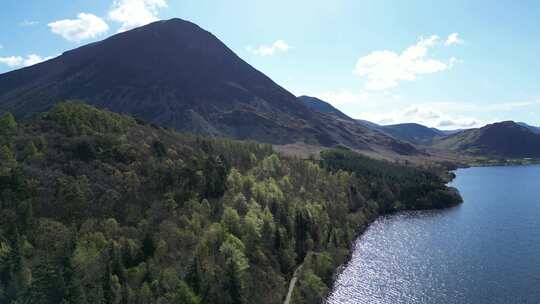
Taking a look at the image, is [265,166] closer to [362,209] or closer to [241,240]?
[362,209]

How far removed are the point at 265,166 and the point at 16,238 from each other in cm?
11394

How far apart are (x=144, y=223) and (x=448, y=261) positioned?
7847 centimetres

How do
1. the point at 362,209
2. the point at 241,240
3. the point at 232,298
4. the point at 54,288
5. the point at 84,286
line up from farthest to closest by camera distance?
1. the point at 362,209
2. the point at 241,240
3. the point at 232,298
4. the point at 84,286
5. the point at 54,288

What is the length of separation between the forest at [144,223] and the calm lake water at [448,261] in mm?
7273

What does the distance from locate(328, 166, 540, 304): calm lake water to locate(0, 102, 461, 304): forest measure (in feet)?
23.9

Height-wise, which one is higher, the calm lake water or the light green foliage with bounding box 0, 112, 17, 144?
the light green foliage with bounding box 0, 112, 17, 144

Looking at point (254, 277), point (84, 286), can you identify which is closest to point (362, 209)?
point (254, 277)

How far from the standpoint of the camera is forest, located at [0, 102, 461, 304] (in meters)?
65.2

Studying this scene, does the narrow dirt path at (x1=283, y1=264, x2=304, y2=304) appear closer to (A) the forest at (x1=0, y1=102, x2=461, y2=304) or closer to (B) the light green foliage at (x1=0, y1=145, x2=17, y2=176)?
(A) the forest at (x1=0, y1=102, x2=461, y2=304)

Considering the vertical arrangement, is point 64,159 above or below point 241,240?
above

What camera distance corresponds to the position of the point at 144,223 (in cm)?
8838

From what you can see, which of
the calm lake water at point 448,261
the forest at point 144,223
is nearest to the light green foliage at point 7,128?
the forest at point 144,223

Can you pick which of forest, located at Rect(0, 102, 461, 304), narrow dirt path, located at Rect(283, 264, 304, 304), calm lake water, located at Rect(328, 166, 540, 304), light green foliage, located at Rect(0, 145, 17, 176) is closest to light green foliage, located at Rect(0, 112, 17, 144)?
forest, located at Rect(0, 102, 461, 304)

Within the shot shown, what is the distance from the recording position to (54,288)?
5638 cm
